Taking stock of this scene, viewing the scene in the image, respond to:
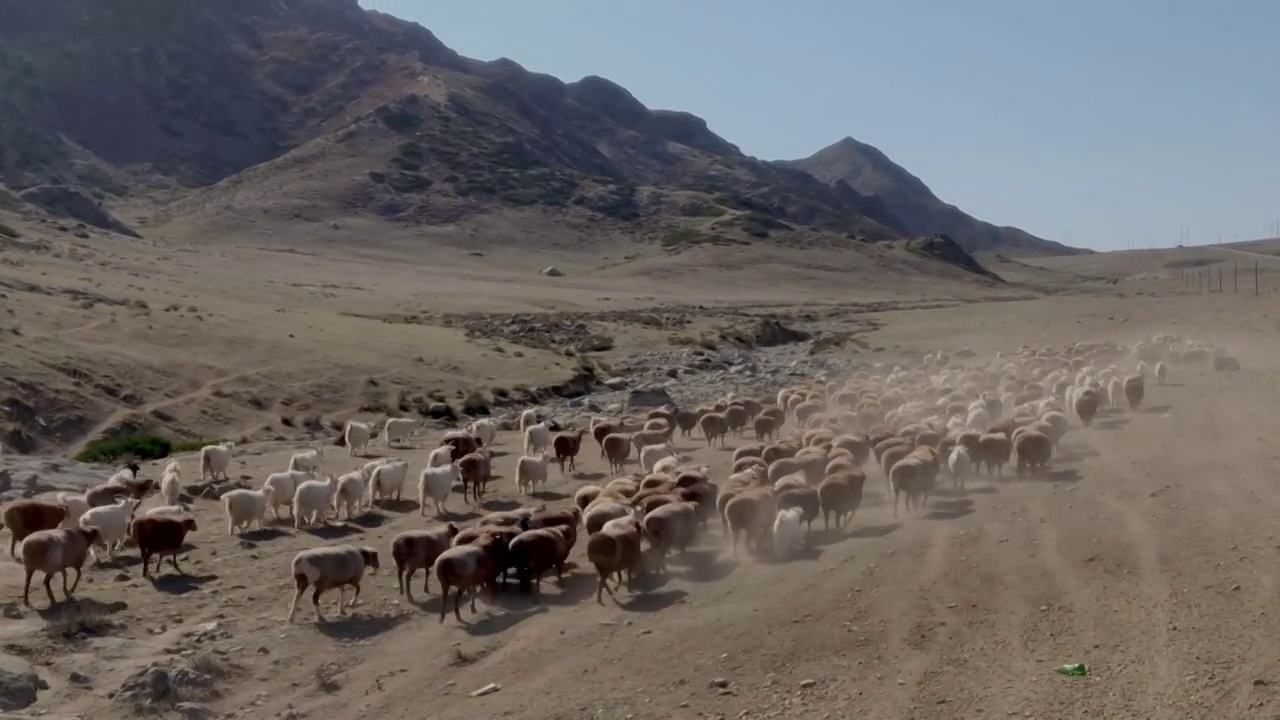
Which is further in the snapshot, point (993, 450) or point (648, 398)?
point (648, 398)

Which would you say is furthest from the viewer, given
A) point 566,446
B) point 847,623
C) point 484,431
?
point 484,431

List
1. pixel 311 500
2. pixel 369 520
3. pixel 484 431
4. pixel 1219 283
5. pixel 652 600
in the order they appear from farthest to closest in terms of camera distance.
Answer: pixel 1219 283 → pixel 484 431 → pixel 369 520 → pixel 311 500 → pixel 652 600

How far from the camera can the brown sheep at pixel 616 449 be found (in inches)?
886

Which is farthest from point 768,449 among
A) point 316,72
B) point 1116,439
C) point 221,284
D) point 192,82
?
point 316,72

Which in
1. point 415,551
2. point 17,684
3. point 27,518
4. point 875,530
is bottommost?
point 17,684

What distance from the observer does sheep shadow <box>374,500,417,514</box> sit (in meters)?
19.8

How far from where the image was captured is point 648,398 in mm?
34062

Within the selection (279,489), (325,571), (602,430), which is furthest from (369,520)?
(602,430)

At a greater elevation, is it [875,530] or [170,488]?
[170,488]

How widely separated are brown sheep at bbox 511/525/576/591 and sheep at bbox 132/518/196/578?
457 centimetres

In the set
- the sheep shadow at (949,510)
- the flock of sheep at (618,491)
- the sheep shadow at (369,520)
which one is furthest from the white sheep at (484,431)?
the sheep shadow at (949,510)

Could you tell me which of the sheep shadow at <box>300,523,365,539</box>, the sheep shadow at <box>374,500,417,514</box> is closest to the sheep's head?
the sheep shadow at <box>300,523,365,539</box>

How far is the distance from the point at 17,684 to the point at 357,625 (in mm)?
3567

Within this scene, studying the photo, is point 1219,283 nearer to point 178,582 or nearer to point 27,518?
point 178,582
